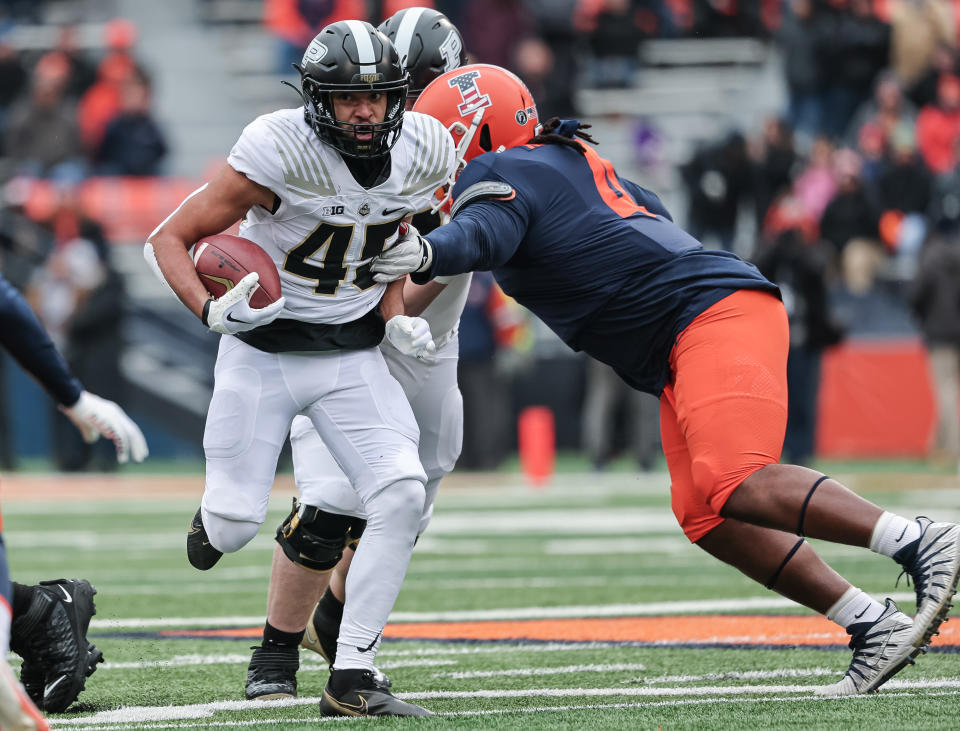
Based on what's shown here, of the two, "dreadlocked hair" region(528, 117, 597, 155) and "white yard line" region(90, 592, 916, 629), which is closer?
"dreadlocked hair" region(528, 117, 597, 155)

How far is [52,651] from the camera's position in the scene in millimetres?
4055

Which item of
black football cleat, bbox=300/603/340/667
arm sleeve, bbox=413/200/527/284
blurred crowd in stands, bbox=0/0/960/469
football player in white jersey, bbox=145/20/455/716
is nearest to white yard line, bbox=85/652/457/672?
black football cleat, bbox=300/603/340/667

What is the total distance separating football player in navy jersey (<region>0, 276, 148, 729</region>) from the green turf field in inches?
4.5

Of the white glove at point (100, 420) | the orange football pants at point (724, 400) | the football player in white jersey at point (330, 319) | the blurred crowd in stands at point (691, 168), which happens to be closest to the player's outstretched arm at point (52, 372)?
the white glove at point (100, 420)

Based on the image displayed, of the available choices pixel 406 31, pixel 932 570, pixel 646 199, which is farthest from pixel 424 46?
pixel 932 570

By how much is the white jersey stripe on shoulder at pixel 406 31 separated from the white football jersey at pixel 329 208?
0.54 metres

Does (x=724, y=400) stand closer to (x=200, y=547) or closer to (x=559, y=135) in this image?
(x=559, y=135)

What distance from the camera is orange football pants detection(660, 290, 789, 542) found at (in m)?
3.97

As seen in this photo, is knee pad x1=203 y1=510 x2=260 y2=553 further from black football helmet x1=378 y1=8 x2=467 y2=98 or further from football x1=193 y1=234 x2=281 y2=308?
black football helmet x1=378 y1=8 x2=467 y2=98

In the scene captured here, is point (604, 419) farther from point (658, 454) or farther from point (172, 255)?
point (172, 255)

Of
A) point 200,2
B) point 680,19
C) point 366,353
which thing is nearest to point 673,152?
point 680,19

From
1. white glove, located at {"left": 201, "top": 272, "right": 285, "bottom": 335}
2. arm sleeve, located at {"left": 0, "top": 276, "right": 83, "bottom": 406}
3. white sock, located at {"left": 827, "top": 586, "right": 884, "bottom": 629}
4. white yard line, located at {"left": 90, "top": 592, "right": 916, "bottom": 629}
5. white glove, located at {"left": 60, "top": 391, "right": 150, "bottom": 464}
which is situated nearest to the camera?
arm sleeve, located at {"left": 0, "top": 276, "right": 83, "bottom": 406}

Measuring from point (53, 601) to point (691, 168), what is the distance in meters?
10.6

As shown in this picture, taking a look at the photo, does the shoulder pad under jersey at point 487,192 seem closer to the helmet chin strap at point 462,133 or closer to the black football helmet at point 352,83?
the black football helmet at point 352,83
